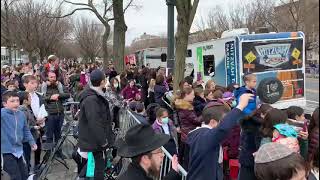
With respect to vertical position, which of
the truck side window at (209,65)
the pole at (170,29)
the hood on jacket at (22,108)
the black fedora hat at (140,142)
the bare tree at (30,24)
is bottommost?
the hood on jacket at (22,108)

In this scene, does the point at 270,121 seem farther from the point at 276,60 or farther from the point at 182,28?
the point at 276,60

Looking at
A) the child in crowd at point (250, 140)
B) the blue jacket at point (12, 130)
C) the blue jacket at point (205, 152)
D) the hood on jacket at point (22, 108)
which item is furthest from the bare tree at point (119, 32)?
the blue jacket at point (205, 152)

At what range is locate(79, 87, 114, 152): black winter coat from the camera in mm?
5852

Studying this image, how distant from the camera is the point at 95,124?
230 inches

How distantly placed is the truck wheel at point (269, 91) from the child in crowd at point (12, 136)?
351cm

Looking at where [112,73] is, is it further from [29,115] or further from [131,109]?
[29,115]

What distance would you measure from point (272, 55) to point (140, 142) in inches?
411

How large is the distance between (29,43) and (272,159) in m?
31.8

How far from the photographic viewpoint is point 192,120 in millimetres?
Result: 6938

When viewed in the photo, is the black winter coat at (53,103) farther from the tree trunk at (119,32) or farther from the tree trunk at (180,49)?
the tree trunk at (119,32)

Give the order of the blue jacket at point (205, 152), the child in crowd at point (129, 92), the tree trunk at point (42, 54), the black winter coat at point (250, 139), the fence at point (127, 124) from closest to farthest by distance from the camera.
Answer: the blue jacket at point (205, 152) → the black winter coat at point (250, 139) → the fence at point (127, 124) → the child in crowd at point (129, 92) → the tree trunk at point (42, 54)

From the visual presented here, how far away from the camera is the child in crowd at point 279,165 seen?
2.62 m

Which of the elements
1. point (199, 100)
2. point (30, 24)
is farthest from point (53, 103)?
point (30, 24)

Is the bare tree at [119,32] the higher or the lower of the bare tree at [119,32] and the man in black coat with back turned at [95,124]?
the higher
